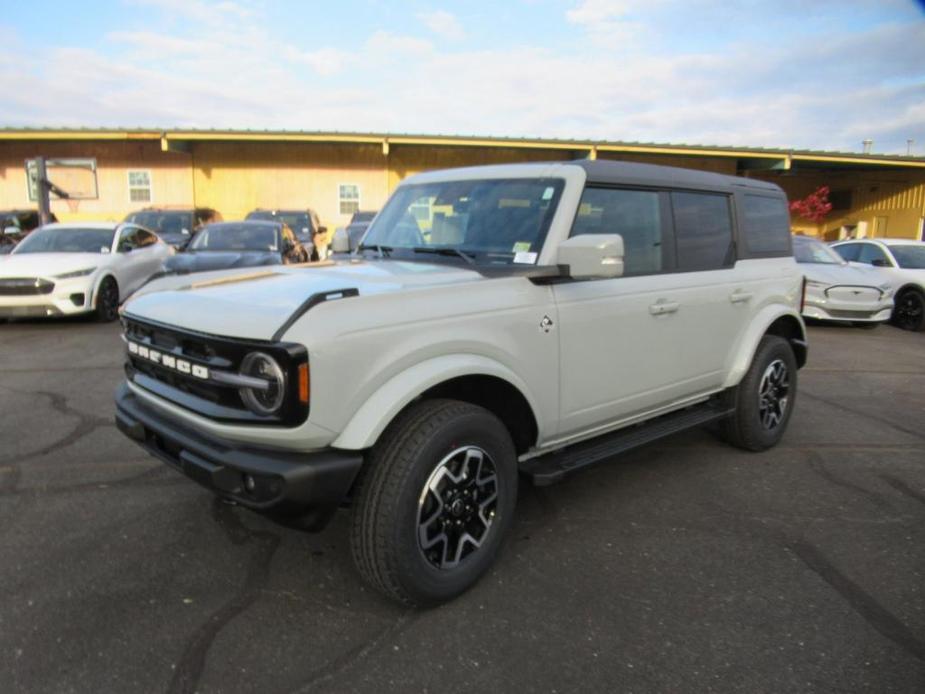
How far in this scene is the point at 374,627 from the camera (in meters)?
2.67

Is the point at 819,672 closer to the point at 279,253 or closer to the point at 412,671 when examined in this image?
the point at 412,671

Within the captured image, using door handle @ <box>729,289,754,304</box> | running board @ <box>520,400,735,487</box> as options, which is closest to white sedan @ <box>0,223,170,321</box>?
running board @ <box>520,400,735,487</box>

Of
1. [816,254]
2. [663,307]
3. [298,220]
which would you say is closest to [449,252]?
[663,307]

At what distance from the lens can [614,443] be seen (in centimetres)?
362

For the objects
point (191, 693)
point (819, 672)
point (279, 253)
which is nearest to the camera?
point (191, 693)

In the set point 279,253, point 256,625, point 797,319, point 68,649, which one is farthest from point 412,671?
point 279,253

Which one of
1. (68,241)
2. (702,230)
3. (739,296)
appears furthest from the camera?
(68,241)

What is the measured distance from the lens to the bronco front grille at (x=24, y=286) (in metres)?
8.93

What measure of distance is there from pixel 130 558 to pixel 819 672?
2.98 metres

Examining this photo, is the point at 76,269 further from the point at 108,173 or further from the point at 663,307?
the point at 108,173

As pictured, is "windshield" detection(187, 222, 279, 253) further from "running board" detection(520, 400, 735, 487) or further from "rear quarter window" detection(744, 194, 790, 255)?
"running board" detection(520, 400, 735, 487)

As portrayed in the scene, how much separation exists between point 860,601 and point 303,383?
2556mm

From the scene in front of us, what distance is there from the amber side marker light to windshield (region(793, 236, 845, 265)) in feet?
38.1

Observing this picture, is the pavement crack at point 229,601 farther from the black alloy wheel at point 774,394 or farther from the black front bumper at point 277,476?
the black alloy wheel at point 774,394
